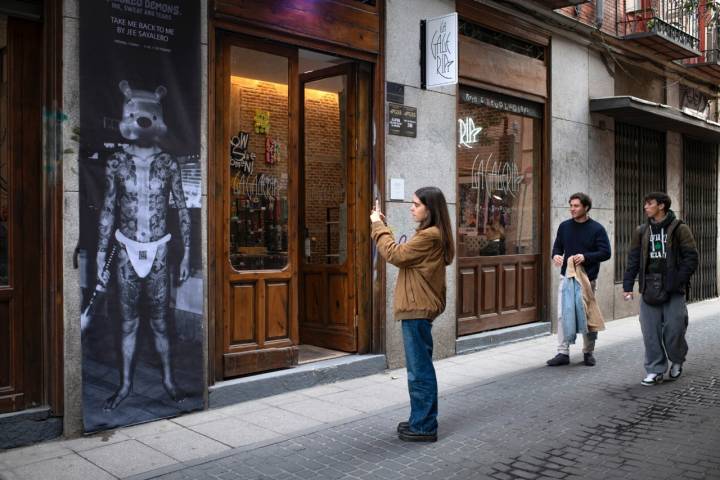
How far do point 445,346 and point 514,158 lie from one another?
336 cm

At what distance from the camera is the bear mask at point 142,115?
5.87 metres

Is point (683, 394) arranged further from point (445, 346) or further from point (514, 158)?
point (514, 158)

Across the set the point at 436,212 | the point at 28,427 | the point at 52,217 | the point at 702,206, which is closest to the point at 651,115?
the point at 702,206

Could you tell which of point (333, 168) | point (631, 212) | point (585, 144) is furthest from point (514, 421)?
point (631, 212)

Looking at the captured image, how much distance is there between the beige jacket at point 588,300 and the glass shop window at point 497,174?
174 centimetres

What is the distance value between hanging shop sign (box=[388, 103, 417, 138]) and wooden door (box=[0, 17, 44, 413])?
3953 millimetres

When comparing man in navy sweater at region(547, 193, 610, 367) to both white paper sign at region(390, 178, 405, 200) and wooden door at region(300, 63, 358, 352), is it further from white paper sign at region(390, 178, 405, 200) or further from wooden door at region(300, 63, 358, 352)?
wooden door at region(300, 63, 358, 352)

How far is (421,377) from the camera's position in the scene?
5477 mm

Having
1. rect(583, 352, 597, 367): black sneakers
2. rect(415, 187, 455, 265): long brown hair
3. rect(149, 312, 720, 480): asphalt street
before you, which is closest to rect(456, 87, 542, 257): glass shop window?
rect(583, 352, 597, 367): black sneakers

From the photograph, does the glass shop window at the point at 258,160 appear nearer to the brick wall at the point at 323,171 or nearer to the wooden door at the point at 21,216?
the brick wall at the point at 323,171

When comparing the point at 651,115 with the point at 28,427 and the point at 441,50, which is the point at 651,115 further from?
the point at 28,427

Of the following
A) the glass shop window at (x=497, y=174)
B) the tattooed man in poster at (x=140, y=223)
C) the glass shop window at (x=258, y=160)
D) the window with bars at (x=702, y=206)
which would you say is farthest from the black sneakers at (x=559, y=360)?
the window with bars at (x=702, y=206)

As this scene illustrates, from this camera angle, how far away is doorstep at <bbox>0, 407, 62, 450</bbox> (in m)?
5.36

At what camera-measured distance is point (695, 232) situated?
51.9 feet
